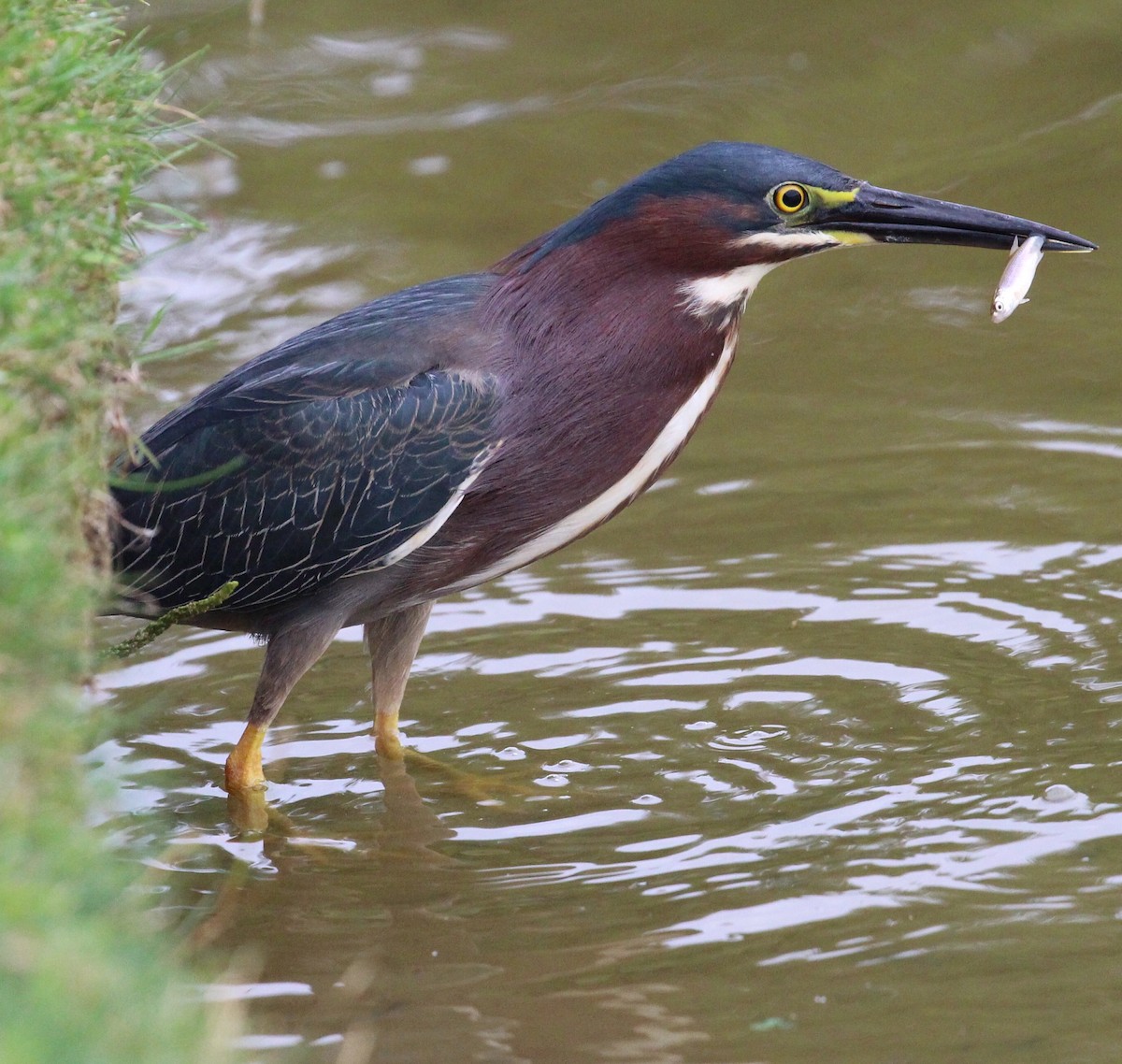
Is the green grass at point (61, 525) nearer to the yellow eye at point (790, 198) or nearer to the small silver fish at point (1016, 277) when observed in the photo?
the yellow eye at point (790, 198)

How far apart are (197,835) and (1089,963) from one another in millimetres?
2774

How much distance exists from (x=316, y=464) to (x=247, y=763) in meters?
1.02

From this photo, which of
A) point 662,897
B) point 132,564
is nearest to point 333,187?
point 132,564

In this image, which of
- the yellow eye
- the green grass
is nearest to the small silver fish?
the yellow eye

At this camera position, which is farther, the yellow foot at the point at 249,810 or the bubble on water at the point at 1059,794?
the yellow foot at the point at 249,810

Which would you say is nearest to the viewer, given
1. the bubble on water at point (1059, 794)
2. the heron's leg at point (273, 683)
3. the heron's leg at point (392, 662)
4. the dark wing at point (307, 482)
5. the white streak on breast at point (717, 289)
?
the bubble on water at point (1059, 794)

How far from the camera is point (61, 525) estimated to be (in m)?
4.13

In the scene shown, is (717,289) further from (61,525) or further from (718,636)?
(61,525)

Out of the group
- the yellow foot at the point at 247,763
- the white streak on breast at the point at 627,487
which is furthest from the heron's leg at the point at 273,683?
the white streak on breast at the point at 627,487

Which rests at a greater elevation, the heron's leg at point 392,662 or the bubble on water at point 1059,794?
the heron's leg at point 392,662

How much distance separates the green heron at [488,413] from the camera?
5473 millimetres

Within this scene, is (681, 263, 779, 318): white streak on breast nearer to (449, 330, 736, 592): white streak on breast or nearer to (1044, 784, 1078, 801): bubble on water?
(449, 330, 736, 592): white streak on breast

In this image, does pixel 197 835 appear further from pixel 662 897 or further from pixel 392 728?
pixel 662 897

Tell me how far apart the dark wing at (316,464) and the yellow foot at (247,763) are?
16.2 inches
